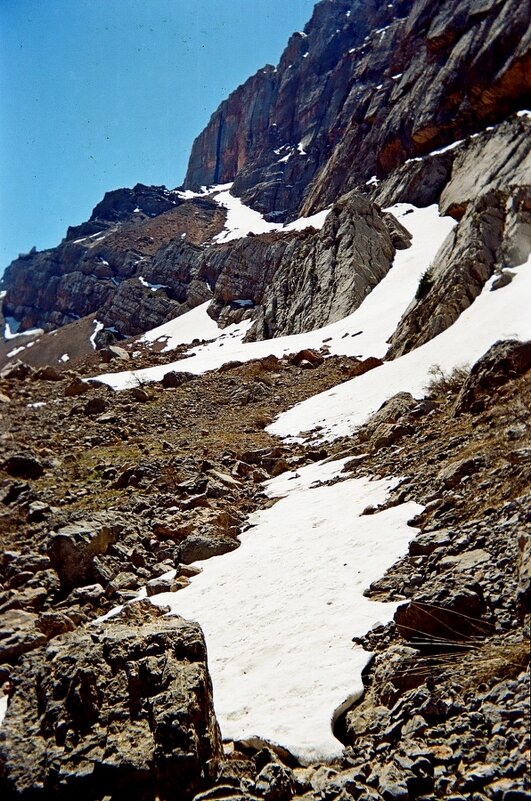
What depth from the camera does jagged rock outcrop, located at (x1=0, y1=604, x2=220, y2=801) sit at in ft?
12.9

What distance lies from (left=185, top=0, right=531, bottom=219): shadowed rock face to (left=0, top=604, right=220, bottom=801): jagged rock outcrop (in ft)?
199

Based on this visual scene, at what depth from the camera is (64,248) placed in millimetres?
123375

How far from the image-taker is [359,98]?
307 ft

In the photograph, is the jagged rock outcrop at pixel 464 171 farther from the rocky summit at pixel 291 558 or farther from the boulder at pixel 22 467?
the boulder at pixel 22 467

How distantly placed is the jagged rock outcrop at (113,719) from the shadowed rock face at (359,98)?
199 ft

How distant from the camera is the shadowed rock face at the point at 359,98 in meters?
55.2

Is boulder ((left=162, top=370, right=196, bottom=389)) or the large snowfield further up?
boulder ((left=162, top=370, right=196, bottom=389))

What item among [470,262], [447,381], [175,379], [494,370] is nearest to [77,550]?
[494,370]

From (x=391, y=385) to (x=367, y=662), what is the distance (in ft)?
49.8

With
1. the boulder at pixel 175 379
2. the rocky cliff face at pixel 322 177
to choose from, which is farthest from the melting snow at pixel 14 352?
the boulder at pixel 175 379

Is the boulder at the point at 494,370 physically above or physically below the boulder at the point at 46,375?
below

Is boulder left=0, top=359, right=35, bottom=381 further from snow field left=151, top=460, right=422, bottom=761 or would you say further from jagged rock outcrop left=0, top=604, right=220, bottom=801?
jagged rock outcrop left=0, top=604, right=220, bottom=801

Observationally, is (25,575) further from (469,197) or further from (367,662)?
(469,197)

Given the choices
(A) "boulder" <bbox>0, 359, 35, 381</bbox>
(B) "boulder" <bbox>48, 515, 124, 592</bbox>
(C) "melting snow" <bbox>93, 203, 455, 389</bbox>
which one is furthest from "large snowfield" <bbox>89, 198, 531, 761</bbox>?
(A) "boulder" <bbox>0, 359, 35, 381</bbox>
